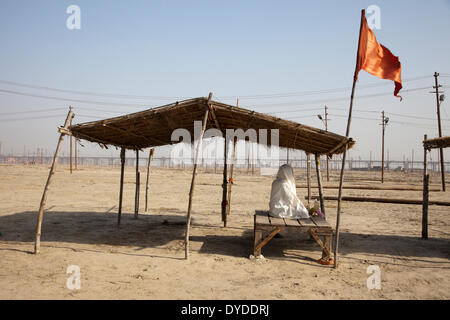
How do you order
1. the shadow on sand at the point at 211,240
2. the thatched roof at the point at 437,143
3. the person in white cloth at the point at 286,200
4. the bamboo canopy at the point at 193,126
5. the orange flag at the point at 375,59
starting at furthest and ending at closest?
the thatched roof at the point at 437,143
the person in white cloth at the point at 286,200
the shadow on sand at the point at 211,240
the bamboo canopy at the point at 193,126
the orange flag at the point at 375,59

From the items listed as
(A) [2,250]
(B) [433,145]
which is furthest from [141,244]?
(B) [433,145]

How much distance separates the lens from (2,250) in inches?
265

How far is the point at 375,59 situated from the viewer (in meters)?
5.77

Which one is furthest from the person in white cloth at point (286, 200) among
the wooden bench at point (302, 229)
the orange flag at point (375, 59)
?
the orange flag at point (375, 59)

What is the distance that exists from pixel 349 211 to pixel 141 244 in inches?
392

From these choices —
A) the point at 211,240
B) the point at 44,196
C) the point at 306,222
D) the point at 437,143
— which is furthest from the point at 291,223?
the point at 44,196

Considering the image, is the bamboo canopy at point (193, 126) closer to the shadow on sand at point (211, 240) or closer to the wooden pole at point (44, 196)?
the wooden pole at point (44, 196)

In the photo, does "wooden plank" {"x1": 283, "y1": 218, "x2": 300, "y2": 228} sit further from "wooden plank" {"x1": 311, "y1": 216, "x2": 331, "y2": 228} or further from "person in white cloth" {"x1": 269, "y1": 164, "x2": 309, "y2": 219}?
"wooden plank" {"x1": 311, "y1": 216, "x2": 331, "y2": 228}

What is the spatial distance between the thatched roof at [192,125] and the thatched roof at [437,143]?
247 cm

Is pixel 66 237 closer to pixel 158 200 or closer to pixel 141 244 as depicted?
pixel 141 244

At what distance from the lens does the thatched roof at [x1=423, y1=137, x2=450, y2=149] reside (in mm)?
7766

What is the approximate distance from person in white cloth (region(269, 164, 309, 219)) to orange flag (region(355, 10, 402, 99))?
2709 millimetres

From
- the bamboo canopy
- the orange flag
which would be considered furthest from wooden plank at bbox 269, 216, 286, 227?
the orange flag

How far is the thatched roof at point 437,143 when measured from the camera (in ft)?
25.5
